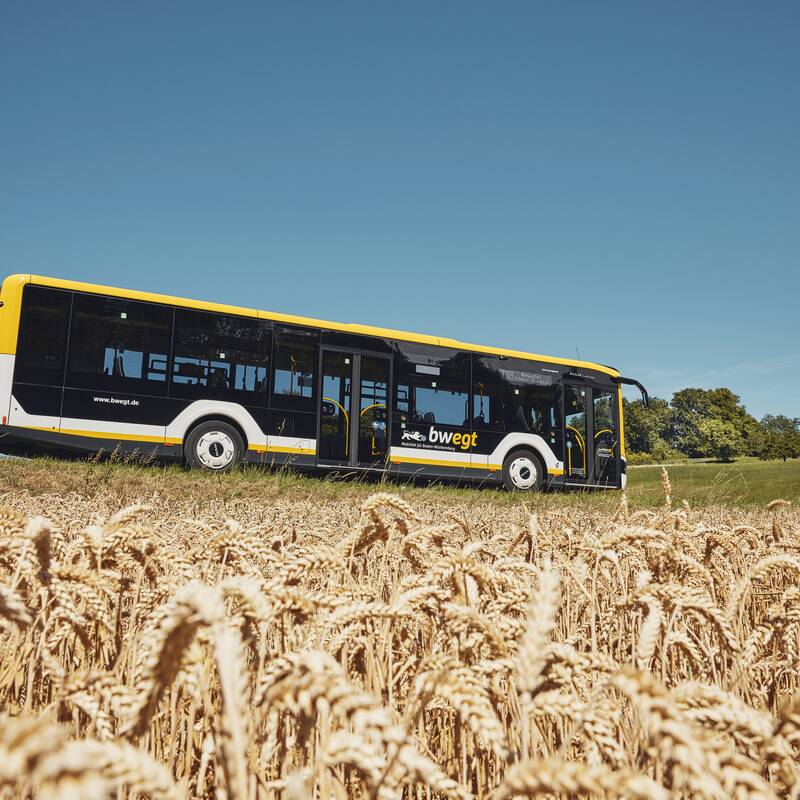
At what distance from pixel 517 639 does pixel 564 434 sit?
1474cm

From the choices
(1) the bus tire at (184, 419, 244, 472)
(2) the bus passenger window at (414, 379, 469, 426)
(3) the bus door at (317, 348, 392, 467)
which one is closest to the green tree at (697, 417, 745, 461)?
(2) the bus passenger window at (414, 379, 469, 426)

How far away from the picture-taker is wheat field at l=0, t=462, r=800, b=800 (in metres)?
0.69

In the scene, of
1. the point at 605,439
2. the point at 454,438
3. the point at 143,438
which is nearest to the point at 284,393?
the point at 143,438

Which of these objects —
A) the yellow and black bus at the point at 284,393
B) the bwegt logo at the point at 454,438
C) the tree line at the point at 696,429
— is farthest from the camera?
the tree line at the point at 696,429

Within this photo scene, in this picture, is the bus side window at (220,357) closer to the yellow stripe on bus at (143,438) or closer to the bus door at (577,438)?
the yellow stripe on bus at (143,438)

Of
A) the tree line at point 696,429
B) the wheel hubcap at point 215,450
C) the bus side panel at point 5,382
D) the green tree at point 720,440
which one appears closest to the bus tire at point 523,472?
the wheel hubcap at point 215,450

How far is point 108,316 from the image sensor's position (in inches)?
459

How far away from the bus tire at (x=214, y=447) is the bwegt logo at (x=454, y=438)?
12.9 feet

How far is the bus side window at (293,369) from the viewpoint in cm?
1291

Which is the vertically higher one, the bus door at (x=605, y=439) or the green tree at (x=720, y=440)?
the green tree at (x=720, y=440)

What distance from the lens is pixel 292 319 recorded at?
13188mm

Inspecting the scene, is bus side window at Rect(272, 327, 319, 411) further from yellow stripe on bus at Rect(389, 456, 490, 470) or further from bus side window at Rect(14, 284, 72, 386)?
bus side window at Rect(14, 284, 72, 386)

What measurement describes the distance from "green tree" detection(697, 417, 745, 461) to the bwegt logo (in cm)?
7194

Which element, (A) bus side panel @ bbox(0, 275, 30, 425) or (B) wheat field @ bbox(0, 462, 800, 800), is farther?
(A) bus side panel @ bbox(0, 275, 30, 425)
